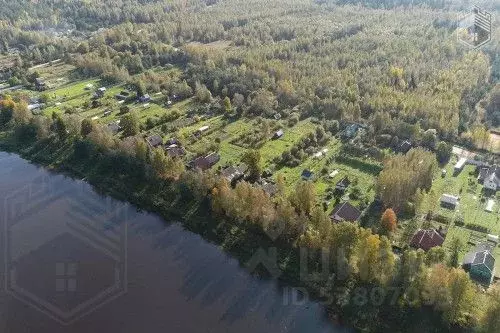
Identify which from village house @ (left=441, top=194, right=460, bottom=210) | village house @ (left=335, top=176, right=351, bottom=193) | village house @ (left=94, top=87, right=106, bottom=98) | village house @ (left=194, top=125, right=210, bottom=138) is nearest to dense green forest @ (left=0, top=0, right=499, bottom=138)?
village house @ (left=94, top=87, right=106, bottom=98)

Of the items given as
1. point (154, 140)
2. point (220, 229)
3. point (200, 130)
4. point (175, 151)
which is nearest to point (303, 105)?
point (200, 130)

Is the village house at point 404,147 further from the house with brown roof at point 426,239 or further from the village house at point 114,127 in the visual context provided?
the village house at point 114,127

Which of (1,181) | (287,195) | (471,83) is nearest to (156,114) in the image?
(1,181)

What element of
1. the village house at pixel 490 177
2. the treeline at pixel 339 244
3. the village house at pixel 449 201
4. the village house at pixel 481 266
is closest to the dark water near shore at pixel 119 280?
the treeline at pixel 339 244

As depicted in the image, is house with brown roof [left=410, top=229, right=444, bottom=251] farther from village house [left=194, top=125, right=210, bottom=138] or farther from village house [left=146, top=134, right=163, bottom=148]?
village house [left=146, top=134, right=163, bottom=148]

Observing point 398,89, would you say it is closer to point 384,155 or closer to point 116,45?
point 384,155

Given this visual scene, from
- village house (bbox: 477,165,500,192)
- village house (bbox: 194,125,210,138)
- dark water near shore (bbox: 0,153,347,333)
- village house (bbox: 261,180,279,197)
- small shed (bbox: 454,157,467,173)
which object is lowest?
dark water near shore (bbox: 0,153,347,333)
